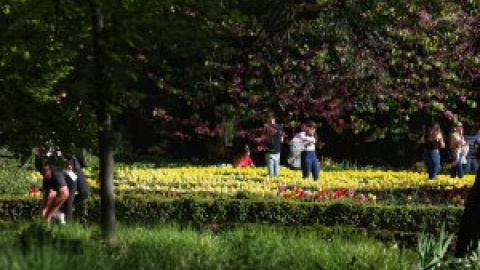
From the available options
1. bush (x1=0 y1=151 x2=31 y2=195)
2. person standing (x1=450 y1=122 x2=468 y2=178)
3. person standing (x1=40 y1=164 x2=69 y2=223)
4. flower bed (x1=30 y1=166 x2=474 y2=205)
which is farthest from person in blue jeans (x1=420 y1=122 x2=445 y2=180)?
person standing (x1=40 y1=164 x2=69 y2=223)

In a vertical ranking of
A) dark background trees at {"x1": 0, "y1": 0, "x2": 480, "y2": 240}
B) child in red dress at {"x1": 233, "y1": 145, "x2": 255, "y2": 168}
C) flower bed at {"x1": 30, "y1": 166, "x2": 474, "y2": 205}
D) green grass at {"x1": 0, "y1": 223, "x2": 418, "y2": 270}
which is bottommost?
green grass at {"x1": 0, "y1": 223, "x2": 418, "y2": 270}

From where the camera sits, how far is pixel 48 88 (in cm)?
788

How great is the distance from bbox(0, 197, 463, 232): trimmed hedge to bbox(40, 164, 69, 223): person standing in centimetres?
145

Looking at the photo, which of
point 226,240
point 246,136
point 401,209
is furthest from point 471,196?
point 246,136

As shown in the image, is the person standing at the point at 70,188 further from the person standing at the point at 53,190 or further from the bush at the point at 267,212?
the bush at the point at 267,212

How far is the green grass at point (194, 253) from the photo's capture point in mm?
6180

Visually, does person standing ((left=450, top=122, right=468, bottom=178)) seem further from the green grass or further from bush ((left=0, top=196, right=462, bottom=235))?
the green grass

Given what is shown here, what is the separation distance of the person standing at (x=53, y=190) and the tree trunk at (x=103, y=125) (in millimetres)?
4409

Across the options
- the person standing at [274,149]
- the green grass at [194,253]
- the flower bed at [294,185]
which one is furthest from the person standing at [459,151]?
the green grass at [194,253]

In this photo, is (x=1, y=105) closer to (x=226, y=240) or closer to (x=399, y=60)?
(x=226, y=240)

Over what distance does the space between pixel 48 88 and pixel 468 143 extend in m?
17.7

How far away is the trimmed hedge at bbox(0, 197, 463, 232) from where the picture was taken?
1387 centimetres

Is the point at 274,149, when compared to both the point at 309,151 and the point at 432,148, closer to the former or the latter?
the point at 309,151

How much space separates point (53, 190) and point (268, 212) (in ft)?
11.5
